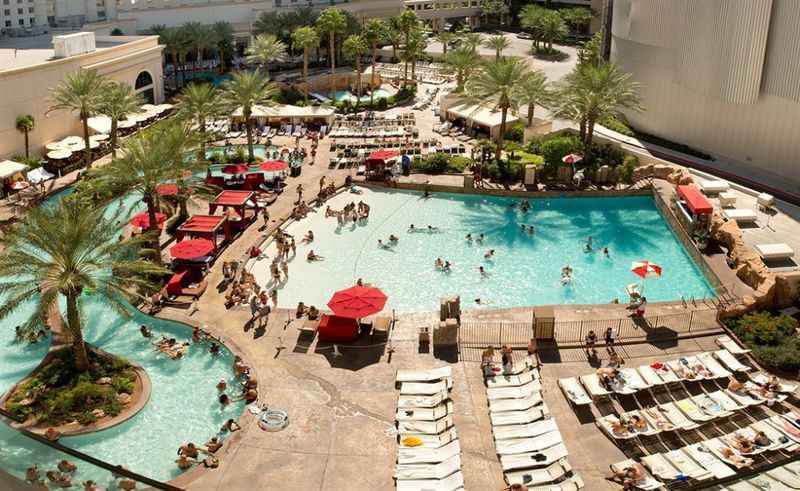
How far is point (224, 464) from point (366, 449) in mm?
3949

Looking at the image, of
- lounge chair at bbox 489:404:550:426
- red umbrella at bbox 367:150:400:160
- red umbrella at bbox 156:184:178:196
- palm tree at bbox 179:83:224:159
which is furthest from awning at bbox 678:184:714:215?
palm tree at bbox 179:83:224:159

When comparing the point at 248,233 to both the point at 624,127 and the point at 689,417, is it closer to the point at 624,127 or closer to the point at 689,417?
the point at 689,417

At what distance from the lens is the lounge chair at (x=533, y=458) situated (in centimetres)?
2019

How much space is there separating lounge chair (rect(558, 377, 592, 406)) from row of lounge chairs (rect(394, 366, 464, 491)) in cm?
356

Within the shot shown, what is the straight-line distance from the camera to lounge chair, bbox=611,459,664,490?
19266mm

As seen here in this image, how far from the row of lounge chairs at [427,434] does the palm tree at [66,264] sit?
33.2 ft

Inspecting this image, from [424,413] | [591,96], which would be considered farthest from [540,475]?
[591,96]

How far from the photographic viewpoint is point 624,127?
50219 mm

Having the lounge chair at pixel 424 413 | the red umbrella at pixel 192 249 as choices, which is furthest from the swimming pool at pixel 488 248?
the lounge chair at pixel 424 413

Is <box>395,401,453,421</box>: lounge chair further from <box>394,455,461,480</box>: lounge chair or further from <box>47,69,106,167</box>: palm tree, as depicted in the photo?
<box>47,69,106,167</box>: palm tree

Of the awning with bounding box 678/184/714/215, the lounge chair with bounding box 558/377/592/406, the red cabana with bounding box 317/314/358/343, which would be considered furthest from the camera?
the awning with bounding box 678/184/714/215

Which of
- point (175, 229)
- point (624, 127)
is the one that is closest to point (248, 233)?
point (175, 229)

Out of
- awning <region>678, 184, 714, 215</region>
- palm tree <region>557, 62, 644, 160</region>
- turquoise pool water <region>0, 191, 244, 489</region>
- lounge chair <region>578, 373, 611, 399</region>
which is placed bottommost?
turquoise pool water <region>0, 191, 244, 489</region>

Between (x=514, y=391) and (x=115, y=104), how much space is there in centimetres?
3335
